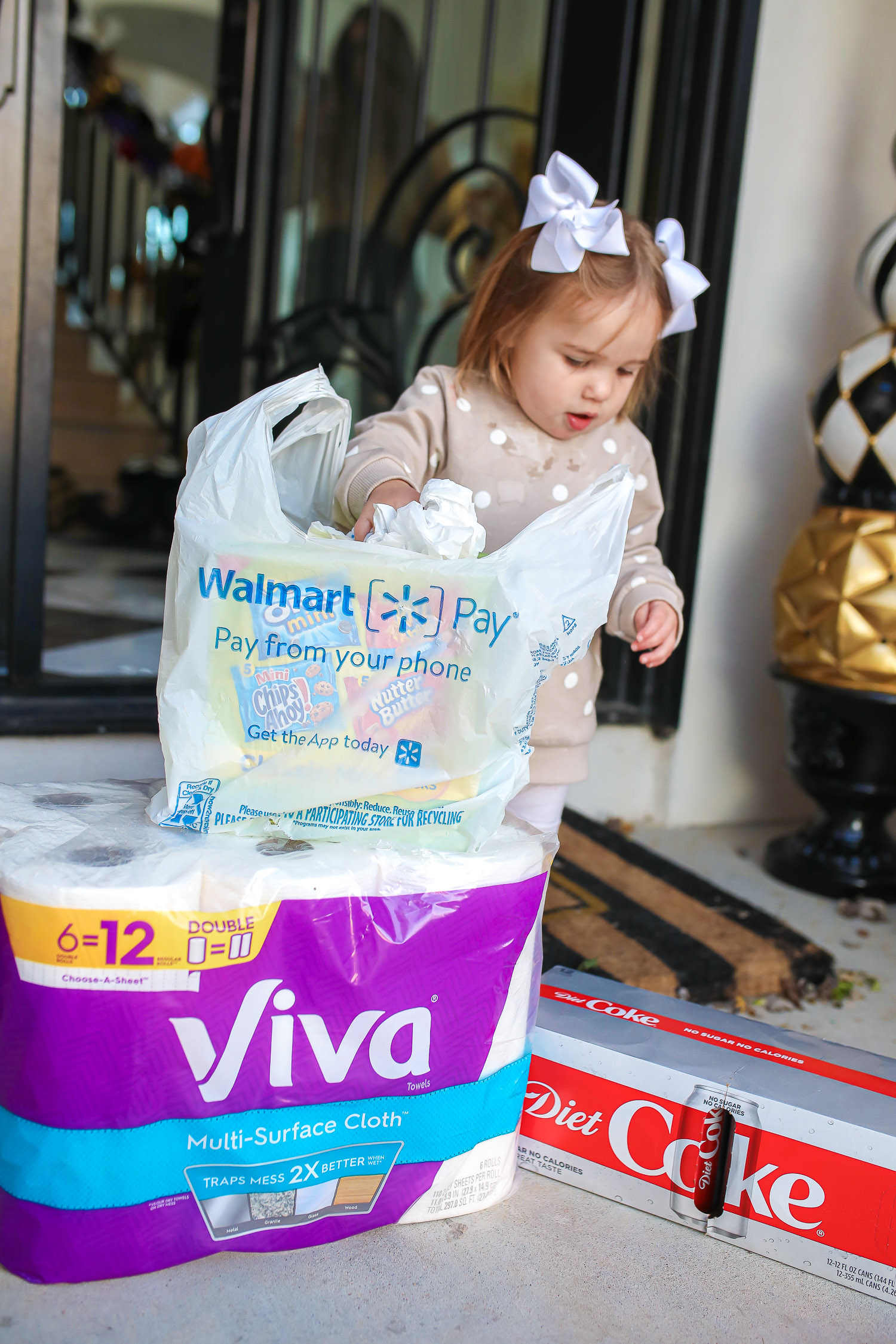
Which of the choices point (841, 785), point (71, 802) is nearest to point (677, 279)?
point (71, 802)

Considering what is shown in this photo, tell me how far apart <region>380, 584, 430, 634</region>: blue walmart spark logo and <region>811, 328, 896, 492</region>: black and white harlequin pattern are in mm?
1055

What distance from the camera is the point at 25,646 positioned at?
137 cm

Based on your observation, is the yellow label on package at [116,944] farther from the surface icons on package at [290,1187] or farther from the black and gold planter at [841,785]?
the black and gold planter at [841,785]

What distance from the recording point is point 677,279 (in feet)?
3.50

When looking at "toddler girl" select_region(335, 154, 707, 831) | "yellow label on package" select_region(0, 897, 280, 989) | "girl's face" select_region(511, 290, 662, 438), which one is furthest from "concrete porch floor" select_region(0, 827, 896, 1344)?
"girl's face" select_region(511, 290, 662, 438)

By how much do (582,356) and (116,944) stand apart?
0.72 metres

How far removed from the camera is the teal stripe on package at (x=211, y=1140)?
2.43ft

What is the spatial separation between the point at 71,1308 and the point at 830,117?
81.6 inches

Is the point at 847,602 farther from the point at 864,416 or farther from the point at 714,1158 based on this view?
the point at 714,1158

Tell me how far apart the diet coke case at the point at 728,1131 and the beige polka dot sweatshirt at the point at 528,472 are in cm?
32

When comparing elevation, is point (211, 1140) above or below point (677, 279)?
below

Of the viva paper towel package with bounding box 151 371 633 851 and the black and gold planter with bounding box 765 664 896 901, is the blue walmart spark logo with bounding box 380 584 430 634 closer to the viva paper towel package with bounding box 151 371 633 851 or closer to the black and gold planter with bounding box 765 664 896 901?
the viva paper towel package with bounding box 151 371 633 851

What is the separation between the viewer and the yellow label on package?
0.72 metres

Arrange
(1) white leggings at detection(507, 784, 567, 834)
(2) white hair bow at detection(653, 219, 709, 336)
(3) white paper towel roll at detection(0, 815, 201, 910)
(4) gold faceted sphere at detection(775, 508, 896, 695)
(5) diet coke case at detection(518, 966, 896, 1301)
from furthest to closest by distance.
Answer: (4) gold faceted sphere at detection(775, 508, 896, 695), (1) white leggings at detection(507, 784, 567, 834), (2) white hair bow at detection(653, 219, 709, 336), (5) diet coke case at detection(518, 966, 896, 1301), (3) white paper towel roll at detection(0, 815, 201, 910)
